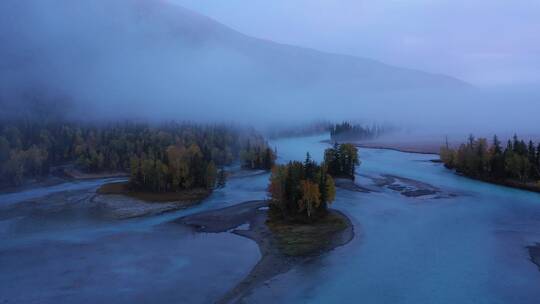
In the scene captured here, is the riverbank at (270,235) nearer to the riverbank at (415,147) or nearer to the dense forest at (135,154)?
the dense forest at (135,154)

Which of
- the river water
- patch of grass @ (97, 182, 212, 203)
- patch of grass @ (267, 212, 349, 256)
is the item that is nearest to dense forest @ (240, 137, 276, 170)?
patch of grass @ (97, 182, 212, 203)

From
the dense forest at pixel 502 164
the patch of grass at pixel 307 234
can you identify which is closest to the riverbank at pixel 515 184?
the dense forest at pixel 502 164

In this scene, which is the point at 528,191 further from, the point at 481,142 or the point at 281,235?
the point at 281,235

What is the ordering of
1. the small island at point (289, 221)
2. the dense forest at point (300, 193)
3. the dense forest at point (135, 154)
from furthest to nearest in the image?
the dense forest at point (135, 154) < the dense forest at point (300, 193) < the small island at point (289, 221)

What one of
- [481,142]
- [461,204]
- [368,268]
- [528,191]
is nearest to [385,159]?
[481,142]

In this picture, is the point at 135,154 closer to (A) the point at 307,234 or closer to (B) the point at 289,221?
(B) the point at 289,221

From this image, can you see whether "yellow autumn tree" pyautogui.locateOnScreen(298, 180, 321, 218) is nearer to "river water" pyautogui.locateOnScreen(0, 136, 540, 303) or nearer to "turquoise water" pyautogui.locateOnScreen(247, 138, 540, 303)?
"turquoise water" pyautogui.locateOnScreen(247, 138, 540, 303)
